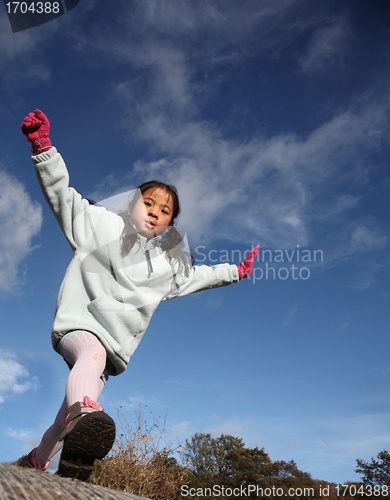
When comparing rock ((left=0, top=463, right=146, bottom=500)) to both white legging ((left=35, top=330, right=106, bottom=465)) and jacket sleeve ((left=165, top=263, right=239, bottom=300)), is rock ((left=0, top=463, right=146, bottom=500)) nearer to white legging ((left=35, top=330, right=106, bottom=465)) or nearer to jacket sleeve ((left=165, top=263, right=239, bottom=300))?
white legging ((left=35, top=330, right=106, bottom=465))

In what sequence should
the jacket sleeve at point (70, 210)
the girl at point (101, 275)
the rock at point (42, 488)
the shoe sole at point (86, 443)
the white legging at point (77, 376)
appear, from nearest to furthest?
the rock at point (42, 488), the shoe sole at point (86, 443), the white legging at point (77, 376), the girl at point (101, 275), the jacket sleeve at point (70, 210)

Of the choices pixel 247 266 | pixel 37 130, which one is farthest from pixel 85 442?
pixel 247 266

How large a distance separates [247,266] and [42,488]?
2.94 metres

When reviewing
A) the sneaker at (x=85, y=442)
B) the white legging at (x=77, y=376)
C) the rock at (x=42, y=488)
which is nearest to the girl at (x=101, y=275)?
the white legging at (x=77, y=376)

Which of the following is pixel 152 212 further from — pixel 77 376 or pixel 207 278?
pixel 77 376

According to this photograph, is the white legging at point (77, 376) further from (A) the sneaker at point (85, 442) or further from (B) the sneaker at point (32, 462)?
(A) the sneaker at point (85, 442)

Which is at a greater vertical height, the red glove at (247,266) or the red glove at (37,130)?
the red glove at (247,266)

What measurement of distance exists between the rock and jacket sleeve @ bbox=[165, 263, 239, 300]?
1736 mm

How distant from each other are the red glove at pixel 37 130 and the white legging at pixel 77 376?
124 cm

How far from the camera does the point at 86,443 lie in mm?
2395

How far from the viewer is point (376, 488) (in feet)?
58.6

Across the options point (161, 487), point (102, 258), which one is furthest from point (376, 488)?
point (102, 258)

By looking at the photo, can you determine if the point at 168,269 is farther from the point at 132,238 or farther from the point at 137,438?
the point at 137,438

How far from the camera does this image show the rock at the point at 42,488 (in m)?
2.05
